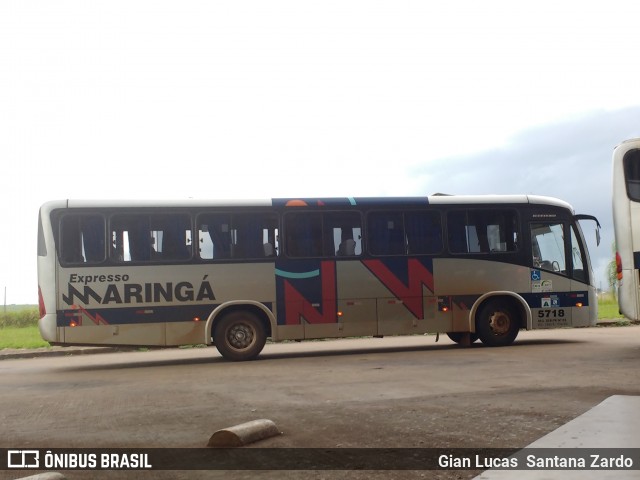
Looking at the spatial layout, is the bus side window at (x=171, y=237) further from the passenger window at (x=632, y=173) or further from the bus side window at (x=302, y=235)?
the passenger window at (x=632, y=173)

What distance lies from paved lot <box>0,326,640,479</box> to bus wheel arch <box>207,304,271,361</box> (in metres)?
0.35

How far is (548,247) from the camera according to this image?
706 inches

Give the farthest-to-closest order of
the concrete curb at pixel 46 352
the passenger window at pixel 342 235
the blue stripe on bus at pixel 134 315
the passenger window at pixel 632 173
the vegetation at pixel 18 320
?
the vegetation at pixel 18 320 → the concrete curb at pixel 46 352 → the passenger window at pixel 342 235 → the blue stripe on bus at pixel 134 315 → the passenger window at pixel 632 173

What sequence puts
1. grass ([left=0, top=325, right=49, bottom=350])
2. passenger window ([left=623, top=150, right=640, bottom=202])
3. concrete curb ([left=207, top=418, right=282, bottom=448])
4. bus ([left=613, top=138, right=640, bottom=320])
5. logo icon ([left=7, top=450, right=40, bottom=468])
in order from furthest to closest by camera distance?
grass ([left=0, top=325, right=49, bottom=350]) → passenger window ([left=623, top=150, right=640, bottom=202]) → bus ([left=613, top=138, right=640, bottom=320]) → concrete curb ([left=207, top=418, right=282, bottom=448]) → logo icon ([left=7, top=450, right=40, bottom=468])

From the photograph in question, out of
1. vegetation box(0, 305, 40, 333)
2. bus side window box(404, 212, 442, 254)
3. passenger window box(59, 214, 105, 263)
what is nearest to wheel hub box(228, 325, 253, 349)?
passenger window box(59, 214, 105, 263)

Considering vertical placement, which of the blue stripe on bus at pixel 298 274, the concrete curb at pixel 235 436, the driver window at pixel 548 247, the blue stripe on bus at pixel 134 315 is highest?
the driver window at pixel 548 247

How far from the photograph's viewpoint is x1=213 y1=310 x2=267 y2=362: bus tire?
630 inches

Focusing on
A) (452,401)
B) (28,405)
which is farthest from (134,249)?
(452,401)

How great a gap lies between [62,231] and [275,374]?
549 cm

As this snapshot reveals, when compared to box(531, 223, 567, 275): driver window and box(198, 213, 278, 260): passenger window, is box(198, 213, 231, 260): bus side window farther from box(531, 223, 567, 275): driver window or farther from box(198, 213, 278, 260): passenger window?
box(531, 223, 567, 275): driver window

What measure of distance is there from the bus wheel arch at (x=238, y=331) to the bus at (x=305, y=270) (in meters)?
0.02

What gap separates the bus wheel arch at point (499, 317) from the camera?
17.3 m

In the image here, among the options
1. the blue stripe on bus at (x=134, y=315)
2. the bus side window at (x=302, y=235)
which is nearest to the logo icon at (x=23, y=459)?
the blue stripe on bus at (x=134, y=315)

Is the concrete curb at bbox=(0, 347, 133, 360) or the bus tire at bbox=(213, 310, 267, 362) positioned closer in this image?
the bus tire at bbox=(213, 310, 267, 362)
